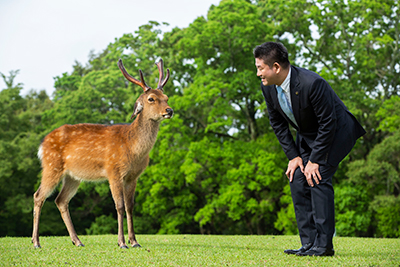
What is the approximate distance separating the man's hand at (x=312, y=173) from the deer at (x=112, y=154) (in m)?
2.56

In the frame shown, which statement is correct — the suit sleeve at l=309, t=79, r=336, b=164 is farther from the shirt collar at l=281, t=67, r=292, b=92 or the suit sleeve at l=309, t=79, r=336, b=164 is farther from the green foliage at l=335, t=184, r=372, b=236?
the green foliage at l=335, t=184, r=372, b=236

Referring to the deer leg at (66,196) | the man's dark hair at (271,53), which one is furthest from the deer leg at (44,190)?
the man's dark hair at (271,53)

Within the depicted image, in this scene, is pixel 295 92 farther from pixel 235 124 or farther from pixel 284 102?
pixel 235 124

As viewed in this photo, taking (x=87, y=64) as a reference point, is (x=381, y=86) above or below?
below

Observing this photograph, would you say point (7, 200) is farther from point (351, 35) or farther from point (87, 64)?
point (351, 35)

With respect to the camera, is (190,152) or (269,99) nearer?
(269,99)

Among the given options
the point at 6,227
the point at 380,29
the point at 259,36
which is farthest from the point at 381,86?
the point at 6,227

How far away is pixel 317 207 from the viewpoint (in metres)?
4.62

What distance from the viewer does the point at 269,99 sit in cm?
498

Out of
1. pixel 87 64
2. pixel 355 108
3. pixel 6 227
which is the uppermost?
pixel 87 64

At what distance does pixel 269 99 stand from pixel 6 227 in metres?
26.0

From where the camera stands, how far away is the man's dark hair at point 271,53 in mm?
4594

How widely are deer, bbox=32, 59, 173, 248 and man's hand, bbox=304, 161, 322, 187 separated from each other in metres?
2.56

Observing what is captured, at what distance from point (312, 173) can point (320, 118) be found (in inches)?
23.6
